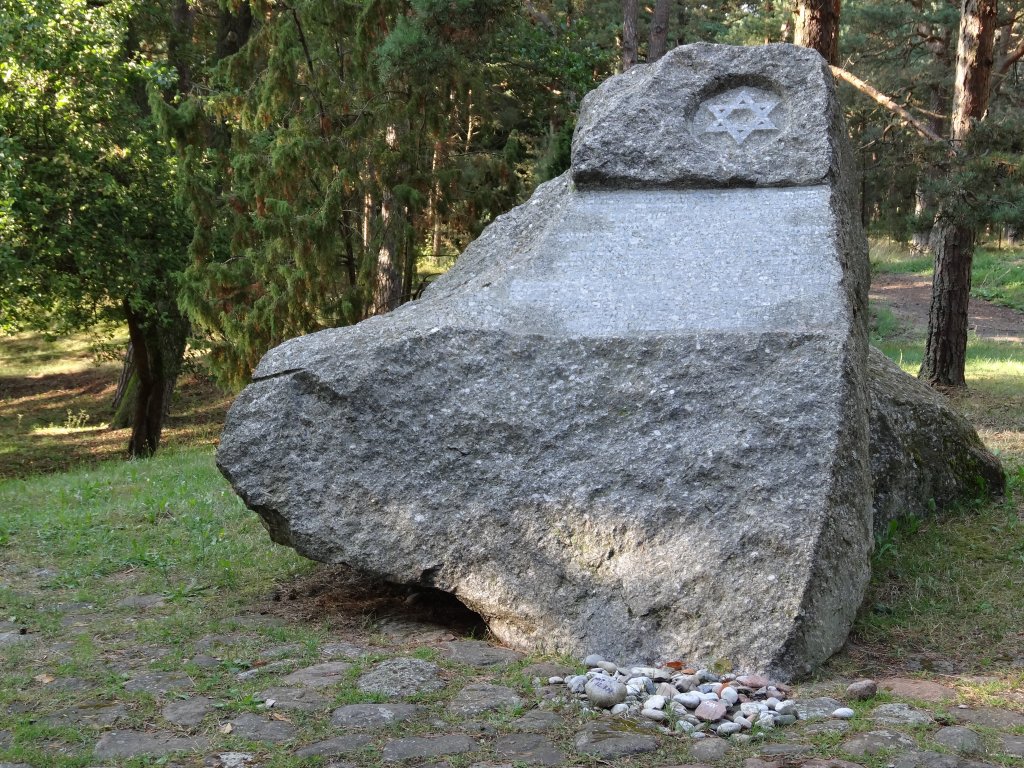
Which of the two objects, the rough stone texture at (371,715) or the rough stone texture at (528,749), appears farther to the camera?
the rough stone texture at (371,715)

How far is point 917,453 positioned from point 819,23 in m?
4.65

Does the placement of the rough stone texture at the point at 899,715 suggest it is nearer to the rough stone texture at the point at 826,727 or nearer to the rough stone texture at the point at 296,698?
the rough stone texture at the point at 826,727

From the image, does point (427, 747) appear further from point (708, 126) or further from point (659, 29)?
point (659, 29)

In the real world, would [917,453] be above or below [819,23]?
below

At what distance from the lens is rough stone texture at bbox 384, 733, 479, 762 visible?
312cm

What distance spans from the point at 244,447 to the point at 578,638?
158cm

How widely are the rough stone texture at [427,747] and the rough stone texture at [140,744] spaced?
1.90ft

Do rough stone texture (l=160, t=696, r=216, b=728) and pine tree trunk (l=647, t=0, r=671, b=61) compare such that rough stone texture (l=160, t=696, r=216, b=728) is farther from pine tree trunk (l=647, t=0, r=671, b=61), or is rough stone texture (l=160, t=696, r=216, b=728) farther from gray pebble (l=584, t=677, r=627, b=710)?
pine tree trunk (l=647, t=0, r=671, b=61)

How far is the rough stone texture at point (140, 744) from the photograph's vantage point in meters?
3.12

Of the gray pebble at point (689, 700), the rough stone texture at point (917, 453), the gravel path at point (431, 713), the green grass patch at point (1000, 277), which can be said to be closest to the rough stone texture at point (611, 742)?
the gravel path at point (431, 713)

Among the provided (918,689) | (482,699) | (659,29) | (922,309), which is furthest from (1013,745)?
(922,309)

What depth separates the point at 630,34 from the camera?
13383mm

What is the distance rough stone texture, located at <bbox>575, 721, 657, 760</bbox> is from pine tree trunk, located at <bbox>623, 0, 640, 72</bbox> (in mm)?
10931

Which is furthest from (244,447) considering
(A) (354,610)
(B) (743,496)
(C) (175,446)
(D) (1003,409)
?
(C) (175,446)
